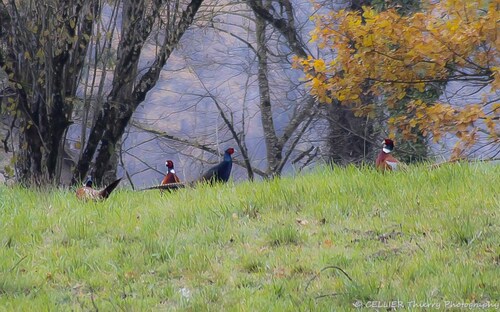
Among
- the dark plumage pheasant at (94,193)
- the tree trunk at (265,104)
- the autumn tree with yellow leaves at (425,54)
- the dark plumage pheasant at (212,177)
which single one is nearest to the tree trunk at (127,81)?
the dark plumage pheasant at (212,177)

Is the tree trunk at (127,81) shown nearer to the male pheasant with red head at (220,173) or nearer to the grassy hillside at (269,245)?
the male pheasant with red head at (220,173)

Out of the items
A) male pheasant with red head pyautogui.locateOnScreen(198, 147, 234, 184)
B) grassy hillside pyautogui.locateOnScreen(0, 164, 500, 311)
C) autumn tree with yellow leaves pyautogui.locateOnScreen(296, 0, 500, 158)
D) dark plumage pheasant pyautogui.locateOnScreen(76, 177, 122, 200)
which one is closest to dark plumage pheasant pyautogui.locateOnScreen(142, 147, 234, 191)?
male pheasant with red head pyautogui.locateOnScreen(198, 147, 234, 184)

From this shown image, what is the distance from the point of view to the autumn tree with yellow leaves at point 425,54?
9570 mm

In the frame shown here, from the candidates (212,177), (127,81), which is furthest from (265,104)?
(212,177)

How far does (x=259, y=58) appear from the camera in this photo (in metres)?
17.5

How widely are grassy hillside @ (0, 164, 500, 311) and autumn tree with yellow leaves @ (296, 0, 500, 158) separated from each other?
2659mm

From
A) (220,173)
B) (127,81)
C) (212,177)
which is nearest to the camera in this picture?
(212,177)

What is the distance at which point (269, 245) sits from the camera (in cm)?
539

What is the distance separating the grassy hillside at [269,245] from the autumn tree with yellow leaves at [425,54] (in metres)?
2.66

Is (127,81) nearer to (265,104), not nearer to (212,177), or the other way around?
(212,177)

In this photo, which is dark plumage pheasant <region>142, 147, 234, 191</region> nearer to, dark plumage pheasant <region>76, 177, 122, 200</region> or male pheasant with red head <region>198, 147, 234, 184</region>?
male pheasant with red head <region>198, 147, 234, 184</region>

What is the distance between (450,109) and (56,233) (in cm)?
591

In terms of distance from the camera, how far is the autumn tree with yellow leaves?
957 centimetres

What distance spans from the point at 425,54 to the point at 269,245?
17.2 ft
